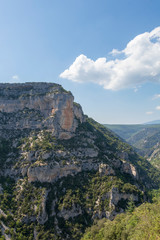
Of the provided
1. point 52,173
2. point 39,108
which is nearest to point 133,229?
point 52,173

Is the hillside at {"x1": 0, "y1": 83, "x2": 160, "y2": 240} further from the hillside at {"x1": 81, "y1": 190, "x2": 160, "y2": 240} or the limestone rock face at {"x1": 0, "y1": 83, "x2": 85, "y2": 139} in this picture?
the hillside at {"x1": 81, "y1": 190, "x2": 160, "y2": 240}

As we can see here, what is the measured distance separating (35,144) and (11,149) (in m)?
15.7

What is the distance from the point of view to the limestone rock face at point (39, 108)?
9750 centimetres

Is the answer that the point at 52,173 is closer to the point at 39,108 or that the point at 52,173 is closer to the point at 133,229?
the point at 133,229

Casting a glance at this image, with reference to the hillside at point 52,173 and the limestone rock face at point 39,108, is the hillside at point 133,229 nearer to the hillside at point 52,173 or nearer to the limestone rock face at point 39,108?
the hillside at point 52,173

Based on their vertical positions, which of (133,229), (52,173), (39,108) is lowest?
(133,229)

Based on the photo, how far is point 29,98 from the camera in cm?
11044

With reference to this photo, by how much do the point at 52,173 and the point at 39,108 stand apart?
54733mm

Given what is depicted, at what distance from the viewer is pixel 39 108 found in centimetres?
10950

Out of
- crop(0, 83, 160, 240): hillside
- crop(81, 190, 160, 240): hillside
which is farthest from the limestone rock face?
crop(81, 190, 160, 240): hillside

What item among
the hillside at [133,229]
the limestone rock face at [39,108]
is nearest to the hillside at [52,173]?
the limestone rock face at [39,108]

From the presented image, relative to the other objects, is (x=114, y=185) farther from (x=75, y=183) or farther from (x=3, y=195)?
(x=3, y=195)

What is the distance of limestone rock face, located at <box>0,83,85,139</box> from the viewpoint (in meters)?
97.5

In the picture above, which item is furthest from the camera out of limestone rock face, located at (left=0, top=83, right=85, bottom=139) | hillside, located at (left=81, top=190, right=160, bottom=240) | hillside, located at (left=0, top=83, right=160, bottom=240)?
limestone rock face, located at (left=0, top=83, right=85, bottom=139)
